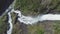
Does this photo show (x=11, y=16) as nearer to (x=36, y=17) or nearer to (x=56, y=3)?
(x=36, y=17)

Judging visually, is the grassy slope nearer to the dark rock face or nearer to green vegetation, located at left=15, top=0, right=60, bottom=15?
green vegetation, located at left=15, top=0, right=60, bottom=15

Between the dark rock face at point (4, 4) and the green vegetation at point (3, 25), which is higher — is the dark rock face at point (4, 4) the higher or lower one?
the higher one

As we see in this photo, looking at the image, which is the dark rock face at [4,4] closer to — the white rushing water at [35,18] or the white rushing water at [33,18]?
the white rushing water at [33,18]

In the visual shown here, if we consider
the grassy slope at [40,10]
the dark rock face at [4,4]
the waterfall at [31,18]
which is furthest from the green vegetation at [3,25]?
the dark rock face at [4,4]

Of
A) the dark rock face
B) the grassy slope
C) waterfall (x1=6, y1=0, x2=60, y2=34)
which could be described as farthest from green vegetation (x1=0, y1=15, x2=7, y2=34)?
the dark rock face

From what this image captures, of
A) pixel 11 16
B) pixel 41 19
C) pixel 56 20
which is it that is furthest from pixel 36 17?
pixel 11 16

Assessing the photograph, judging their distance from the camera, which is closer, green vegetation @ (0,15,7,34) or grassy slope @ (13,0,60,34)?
grassy slope @ (13,0,60,34)

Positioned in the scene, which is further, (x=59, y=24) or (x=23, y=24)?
(x=23, y=24)

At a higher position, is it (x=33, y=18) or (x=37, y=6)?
(x=37, y=6)

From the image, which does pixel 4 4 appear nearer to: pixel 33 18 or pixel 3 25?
pixel 3 25

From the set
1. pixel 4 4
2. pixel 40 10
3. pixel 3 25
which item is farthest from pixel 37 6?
pixel 4 4

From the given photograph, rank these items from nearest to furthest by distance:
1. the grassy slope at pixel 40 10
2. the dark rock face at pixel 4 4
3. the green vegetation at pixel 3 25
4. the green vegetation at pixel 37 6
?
1. the grassy slope at pixel 40 10
2. the green vegetation at pixel 37 6
3. the green vegetation at pixel 3 25
4. the dark rock face at pixel 4 4
